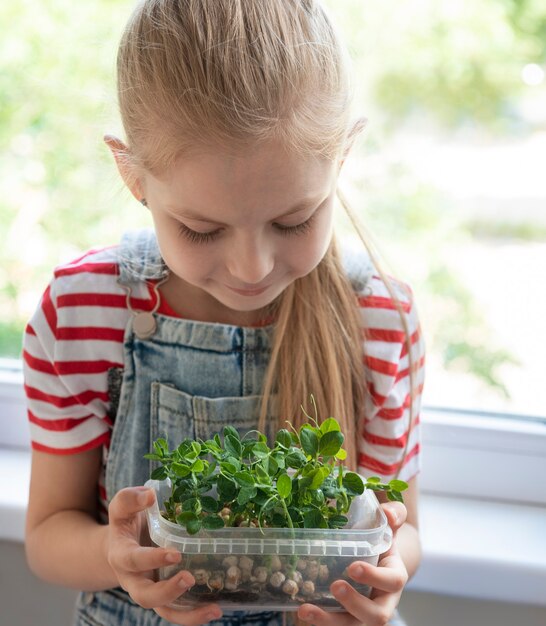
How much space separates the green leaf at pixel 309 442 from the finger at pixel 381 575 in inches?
4.0

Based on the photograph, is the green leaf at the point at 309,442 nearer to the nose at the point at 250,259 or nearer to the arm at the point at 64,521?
the nose at the point at 250,259

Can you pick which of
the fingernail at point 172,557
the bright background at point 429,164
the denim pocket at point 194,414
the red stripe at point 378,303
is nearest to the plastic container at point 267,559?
the fingernail at point 172,557

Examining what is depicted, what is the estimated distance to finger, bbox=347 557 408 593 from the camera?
2.47 feet

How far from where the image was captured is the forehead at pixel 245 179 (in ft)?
2.64

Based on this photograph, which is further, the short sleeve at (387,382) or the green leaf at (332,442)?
the short sleeve at (387,382)

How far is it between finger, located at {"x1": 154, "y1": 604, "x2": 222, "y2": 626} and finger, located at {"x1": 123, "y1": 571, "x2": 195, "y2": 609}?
0.08ft

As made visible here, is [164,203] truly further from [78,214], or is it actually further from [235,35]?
[78,214]

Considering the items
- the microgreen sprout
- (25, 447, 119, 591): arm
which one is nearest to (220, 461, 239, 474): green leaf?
the microgreen sprout

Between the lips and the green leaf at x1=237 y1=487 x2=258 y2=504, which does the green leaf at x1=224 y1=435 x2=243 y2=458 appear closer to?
the green leaf at x1=237 y1=487 x2=258 y2=504

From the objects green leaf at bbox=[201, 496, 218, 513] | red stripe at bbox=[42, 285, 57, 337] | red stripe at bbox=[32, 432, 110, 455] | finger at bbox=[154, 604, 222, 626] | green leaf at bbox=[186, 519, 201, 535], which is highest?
red stripe at bbox=[42, 285, 57, 337]

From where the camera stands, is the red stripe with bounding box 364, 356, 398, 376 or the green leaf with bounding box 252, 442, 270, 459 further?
the red stripe with bounding box 364, 356, 398, 376

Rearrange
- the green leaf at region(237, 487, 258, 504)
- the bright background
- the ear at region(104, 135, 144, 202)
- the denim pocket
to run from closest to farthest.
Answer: the green leaf at region(237, 487, 258, 504)
the ear at region(104, 135, 144, 202)
the denim pocket
the bright background

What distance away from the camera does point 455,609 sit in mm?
1169

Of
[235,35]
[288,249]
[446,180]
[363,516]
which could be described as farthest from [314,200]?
[446,180]
